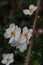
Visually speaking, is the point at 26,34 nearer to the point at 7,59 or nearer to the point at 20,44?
the point at 20,44

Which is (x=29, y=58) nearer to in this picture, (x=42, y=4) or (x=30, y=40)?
(x=30, y=40)

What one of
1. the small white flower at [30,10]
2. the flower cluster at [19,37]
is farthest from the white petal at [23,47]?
the small white flower at [30,10]

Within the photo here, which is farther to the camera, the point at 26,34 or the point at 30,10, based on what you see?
the point at 30,10

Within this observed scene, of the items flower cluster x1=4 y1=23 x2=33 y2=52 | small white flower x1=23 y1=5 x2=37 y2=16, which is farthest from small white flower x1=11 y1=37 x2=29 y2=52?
small white flower x1=23 y1=5 x2=37 y2=16

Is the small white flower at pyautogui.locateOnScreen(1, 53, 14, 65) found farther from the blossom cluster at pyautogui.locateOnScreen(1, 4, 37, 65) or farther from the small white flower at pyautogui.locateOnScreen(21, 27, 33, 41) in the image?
the small white flower at pyautogui.locateOnScreen(21, 27, 33, 41)

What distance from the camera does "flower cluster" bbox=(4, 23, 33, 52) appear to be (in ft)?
5.16

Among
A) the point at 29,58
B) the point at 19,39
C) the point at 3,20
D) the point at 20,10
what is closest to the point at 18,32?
the point at 19,39

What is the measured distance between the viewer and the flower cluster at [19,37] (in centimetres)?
157

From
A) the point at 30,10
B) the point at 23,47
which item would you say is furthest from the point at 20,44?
the point at 30,10

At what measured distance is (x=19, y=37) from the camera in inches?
62.3

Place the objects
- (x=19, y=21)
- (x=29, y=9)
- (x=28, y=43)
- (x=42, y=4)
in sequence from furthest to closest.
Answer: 1. (x=19, y=21)
2. (x=42, y=4)
3. (x=29, y=9)
4. (x=28, y=43)

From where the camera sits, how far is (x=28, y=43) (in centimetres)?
158

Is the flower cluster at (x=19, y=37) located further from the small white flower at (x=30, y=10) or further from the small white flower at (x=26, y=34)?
the small white flower at (x=30, y=10)

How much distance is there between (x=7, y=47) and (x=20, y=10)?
0.25 m
